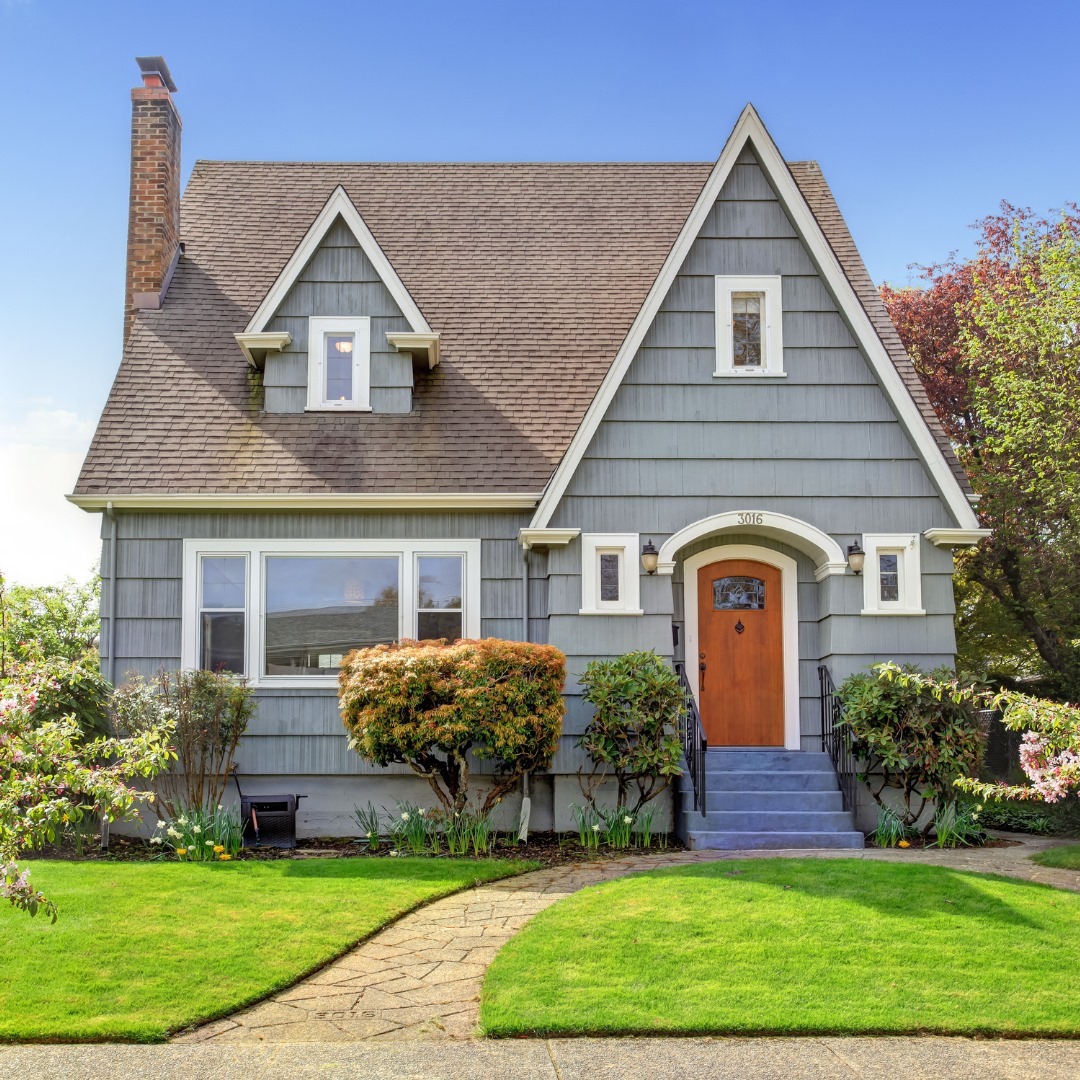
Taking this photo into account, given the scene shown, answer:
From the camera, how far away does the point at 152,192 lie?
49.8 ft

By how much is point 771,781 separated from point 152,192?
1055cm

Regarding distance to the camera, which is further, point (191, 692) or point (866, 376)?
point (866, 376)

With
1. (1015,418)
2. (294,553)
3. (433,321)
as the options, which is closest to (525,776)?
(294,553)

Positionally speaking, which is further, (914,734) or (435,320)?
(435,320)

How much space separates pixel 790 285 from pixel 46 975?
32.2 ft

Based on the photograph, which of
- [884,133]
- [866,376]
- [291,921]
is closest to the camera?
[291,921]

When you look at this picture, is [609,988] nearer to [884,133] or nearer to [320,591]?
[320,591]

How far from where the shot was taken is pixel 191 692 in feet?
38.8

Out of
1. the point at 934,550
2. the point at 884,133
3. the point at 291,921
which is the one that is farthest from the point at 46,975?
the point at 884,133

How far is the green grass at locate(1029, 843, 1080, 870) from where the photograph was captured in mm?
10234

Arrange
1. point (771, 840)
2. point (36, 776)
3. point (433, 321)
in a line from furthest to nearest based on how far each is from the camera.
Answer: point (433, 321) < point (771, 840) < point (36, 776)

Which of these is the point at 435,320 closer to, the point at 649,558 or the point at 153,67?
the point at 649,558

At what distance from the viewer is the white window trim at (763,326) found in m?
12.8

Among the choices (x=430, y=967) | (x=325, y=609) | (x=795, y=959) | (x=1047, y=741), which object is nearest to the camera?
(x=1047, y=741)
